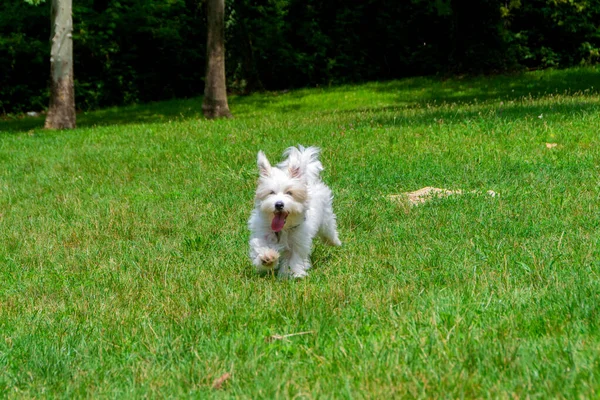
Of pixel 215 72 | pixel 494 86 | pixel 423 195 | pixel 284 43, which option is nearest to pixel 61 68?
pixel 215 72

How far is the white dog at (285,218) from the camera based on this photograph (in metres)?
6.00

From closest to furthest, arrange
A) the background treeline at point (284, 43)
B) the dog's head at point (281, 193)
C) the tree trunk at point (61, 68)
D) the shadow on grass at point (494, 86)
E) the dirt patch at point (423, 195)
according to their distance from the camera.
→ the dog's head at point (281, 193)
the dirt patch at point (423, 195)
the tree trunk at point (61, 68)
the shadow on grass at point (494, 86)
the background treeline at point (284, 43)

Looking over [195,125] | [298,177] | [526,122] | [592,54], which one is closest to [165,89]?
[195,125]

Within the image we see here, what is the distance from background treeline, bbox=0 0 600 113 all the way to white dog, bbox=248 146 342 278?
71.9 feet

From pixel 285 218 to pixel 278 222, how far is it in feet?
0.23

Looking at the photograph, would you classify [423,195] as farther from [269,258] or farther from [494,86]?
[494,86]

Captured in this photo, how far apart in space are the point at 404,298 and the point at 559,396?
183 centimetres

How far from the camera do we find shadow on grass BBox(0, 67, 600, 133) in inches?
901

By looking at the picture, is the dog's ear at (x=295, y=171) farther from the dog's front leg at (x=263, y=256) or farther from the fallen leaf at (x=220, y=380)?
the fallen leaf at (x=220, y=380)

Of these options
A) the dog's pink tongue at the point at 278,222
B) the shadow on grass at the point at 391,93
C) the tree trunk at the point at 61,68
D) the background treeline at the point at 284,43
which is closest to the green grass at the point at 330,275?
the dog's pink tongue at the point at 278,222

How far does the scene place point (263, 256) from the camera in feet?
19.3

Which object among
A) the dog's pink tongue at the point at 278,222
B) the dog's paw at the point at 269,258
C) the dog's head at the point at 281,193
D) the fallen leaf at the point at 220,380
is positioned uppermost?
the dog's head at the point at 281,193

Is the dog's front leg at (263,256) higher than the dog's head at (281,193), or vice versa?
the dog's head at (281,193)

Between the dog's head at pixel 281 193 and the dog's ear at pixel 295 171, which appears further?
the dog's ear at pixel 295 171
